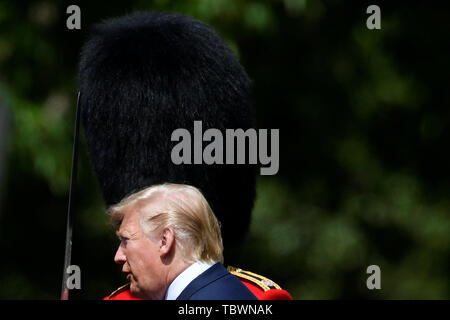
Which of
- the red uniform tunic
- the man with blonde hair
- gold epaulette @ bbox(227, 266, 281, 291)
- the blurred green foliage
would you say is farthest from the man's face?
the blurred green foliage

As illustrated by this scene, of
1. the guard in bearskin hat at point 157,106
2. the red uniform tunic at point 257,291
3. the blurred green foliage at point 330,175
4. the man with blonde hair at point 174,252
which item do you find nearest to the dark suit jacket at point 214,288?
the man with blonde hair at point 174,252

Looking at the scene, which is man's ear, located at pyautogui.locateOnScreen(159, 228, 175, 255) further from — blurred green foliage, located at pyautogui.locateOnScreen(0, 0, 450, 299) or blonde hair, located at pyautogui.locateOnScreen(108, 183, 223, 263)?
blurred green foliage, located at pyautogui.locateOnScreen(0, 0, 450, 299)

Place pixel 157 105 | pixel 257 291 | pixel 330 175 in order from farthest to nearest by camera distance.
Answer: pixel 330 175
pixel 157 105
pixel 257 291

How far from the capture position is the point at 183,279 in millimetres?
1836

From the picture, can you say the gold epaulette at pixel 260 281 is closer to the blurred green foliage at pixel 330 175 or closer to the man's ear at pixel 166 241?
the man's ear at pixel 166 241

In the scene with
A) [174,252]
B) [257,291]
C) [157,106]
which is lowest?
[257,291]

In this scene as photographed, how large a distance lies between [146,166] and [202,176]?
0.48ft

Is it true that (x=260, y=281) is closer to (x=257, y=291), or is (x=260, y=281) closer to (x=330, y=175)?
(x=257, y=291)

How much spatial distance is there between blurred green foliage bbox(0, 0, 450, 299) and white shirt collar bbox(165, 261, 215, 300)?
8.05 ft

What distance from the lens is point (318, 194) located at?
5.00 meters

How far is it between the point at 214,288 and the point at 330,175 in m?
3.28

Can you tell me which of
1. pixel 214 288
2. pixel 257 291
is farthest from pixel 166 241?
pixel 257 291

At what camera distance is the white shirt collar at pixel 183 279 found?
6.01 feet
